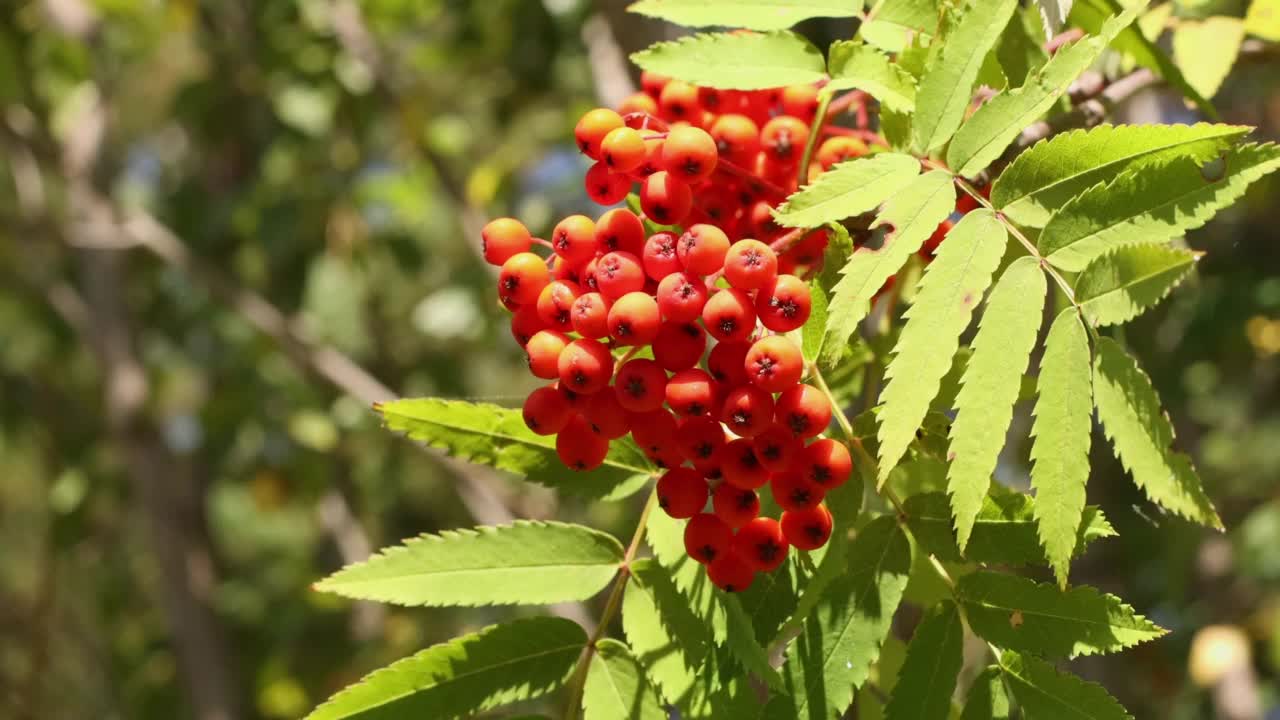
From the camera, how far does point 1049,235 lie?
1.29 m

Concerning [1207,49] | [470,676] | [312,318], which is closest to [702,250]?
[470,676]

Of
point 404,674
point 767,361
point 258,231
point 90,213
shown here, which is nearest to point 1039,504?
point 767,361

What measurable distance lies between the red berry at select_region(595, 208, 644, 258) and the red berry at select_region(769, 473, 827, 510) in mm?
343

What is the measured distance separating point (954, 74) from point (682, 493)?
62 centimetres

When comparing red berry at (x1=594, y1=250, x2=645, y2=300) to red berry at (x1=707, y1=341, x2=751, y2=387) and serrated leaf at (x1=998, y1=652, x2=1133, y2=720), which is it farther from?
serrated leaf at (x1=998, y1=652, x2=1133, y2=720)

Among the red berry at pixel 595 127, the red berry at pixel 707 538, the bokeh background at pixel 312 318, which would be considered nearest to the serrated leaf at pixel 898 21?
the red berry at pixel 595 127

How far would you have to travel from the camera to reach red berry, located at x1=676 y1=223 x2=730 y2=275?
1.30 meters

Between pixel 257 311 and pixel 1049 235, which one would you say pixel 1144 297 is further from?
pixel 257 311

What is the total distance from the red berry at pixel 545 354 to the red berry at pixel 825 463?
32cm

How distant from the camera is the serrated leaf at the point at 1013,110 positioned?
1223 millimetres

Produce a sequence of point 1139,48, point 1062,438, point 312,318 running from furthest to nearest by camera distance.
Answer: point 312,318 < point 1139,48 < point 1062,438

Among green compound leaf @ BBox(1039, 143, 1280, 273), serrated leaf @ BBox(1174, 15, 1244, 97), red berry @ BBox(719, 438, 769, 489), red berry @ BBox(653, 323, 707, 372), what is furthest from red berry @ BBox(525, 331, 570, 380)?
serrated leaf @ BBox(1174, 15, 1244, 97)

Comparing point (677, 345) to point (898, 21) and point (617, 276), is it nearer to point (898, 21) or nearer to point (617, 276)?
point (617, 276)

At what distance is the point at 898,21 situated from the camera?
1.52 metres
